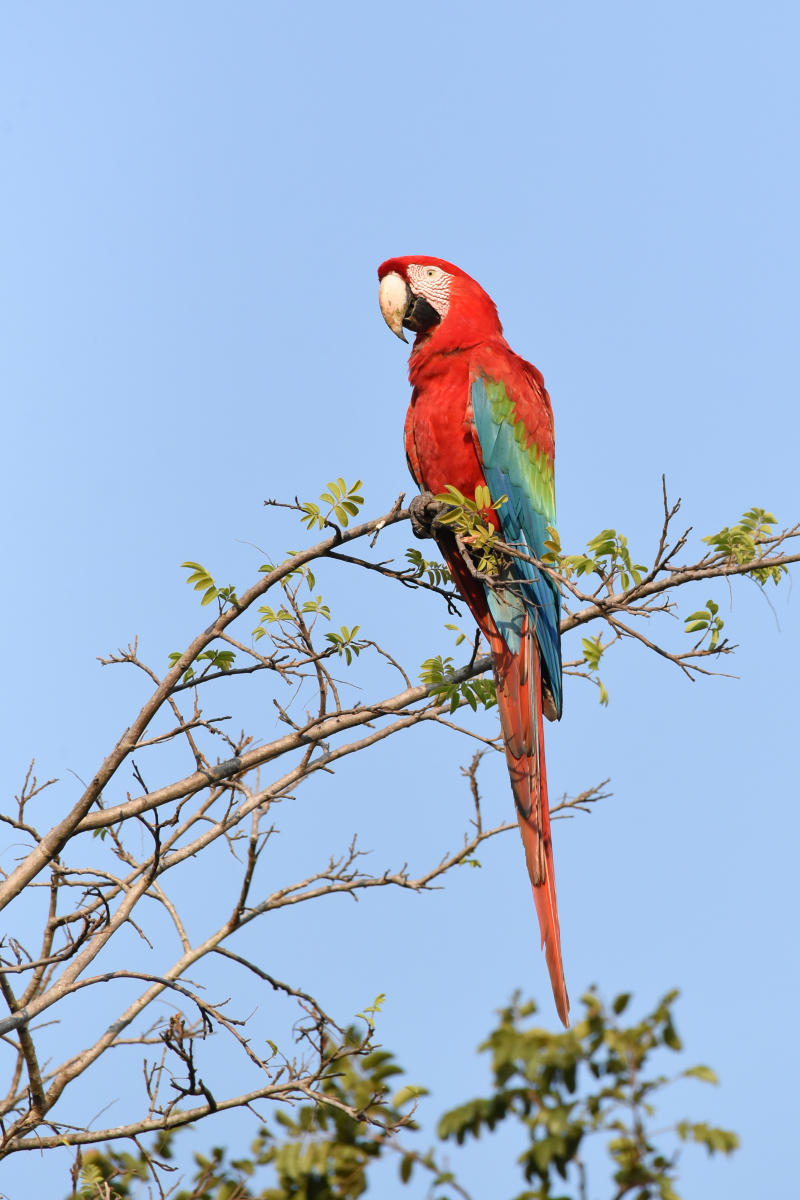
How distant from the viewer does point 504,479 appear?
141 inches

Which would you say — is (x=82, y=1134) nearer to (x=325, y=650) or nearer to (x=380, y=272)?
(x=325, y=650)

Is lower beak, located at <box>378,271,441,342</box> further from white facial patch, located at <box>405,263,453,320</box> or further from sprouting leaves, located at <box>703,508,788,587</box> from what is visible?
sprouting leaves, located at <box>703,508,788,587</box>

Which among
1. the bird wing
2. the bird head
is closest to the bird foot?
the bird wing

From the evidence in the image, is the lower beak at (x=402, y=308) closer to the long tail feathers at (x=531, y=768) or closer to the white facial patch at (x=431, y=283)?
the white facial patch at (x=431, y=283)

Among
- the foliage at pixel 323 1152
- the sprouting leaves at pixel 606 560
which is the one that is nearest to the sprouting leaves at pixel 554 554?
the sprouting leaves at pixel 606 560

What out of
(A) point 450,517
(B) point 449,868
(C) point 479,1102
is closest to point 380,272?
(A) point 450,517

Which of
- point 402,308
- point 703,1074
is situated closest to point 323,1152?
point 703,1074

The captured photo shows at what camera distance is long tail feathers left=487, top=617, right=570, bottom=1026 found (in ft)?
10.0

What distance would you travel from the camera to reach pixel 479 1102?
2754 millimetres

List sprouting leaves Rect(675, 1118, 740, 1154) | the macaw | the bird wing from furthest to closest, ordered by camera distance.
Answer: the bird wing < the macaw < sprouting leaves Rect(675, 1118, 740, 1154)

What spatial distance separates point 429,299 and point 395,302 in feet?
0.48

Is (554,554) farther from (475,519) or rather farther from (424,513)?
(424,513)

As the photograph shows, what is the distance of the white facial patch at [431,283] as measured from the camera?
13.0ft

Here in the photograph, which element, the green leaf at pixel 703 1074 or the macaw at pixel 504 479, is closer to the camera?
the green leaf at pixel 703 1074
